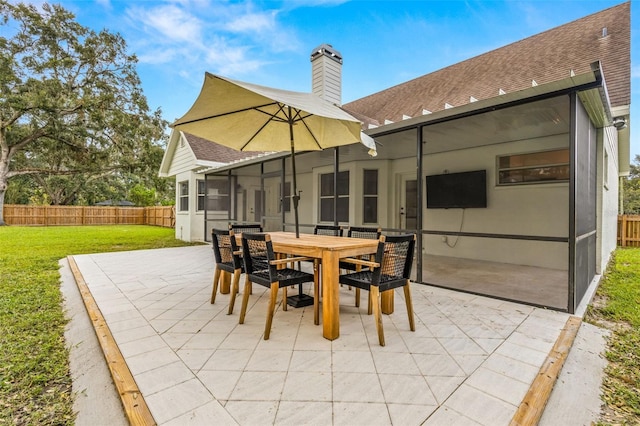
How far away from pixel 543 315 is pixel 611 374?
1099mm

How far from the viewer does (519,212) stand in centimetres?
638

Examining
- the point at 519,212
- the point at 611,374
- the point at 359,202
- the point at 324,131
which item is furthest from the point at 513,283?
the point at 359,202

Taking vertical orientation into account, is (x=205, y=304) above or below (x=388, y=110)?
below

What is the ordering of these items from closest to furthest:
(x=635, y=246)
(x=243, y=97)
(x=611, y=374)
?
(x=611, y=374) < (x=243, y=97) < (x=635, y=246)

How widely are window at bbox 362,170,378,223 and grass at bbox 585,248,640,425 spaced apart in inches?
185

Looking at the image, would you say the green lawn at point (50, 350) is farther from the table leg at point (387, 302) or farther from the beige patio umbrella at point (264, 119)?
the beige patio umbrella at point (264, 119)

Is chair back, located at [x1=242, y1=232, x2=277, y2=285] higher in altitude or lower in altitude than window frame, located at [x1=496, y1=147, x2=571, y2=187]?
lower

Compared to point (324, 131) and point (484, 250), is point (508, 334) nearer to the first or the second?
point (324, 131)

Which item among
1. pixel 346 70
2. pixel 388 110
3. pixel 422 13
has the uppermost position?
pixel 422 13

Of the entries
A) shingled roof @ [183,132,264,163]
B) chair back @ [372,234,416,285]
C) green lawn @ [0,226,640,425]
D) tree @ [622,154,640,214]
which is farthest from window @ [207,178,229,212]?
tree @ [622,154,640,214]

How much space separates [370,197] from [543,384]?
6595mm

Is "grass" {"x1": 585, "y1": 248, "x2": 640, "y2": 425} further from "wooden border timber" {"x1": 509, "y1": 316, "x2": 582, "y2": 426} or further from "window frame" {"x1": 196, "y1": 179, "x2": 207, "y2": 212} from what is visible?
"window frame" {"x1": 196, "y1": 179, "x2": 207, "y2": 212}

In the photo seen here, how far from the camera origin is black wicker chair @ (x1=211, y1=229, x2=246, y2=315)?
10.7 feet

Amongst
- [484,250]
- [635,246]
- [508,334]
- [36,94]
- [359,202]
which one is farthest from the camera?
[36,94]
